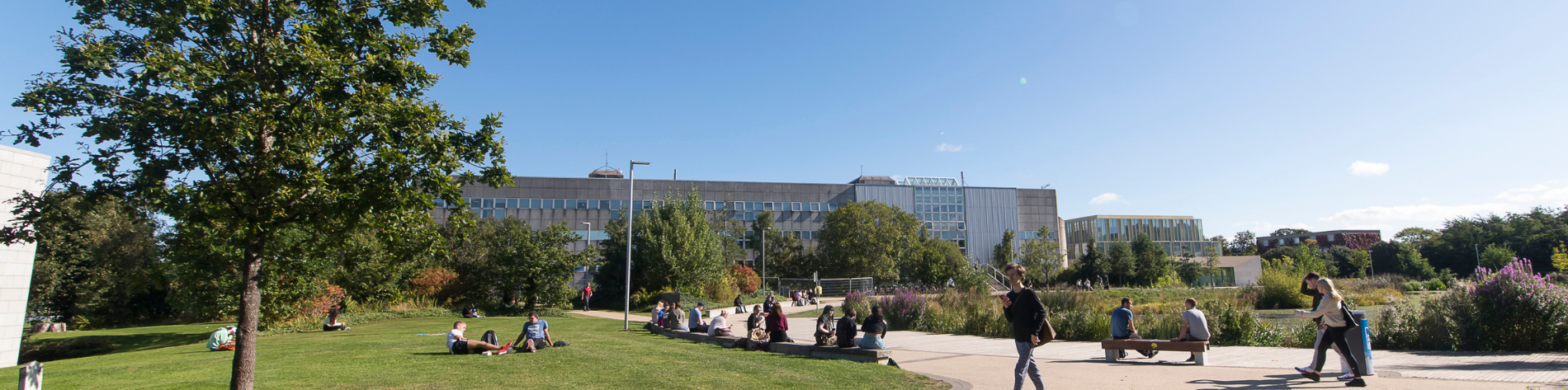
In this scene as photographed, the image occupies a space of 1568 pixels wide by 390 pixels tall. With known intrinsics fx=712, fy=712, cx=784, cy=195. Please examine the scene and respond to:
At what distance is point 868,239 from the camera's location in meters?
54.5

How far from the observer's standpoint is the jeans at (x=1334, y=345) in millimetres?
8048

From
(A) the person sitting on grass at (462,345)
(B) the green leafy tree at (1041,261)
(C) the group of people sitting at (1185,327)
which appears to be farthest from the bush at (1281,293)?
(A) the person sitting on grass at (462,345)

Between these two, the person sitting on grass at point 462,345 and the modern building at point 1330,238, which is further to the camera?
the modern building at point 1330,238

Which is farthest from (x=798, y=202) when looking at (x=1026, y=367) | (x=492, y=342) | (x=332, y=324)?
(x=1026, y=367)

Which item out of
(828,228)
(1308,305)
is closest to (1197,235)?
(828,228)

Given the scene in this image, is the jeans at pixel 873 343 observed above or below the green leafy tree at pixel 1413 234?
below

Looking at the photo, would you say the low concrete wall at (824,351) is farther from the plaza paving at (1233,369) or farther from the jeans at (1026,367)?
the jeans at (1026,367)

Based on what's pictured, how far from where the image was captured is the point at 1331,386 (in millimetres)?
8148

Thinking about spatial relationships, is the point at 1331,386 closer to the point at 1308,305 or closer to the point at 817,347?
the point at 817,347

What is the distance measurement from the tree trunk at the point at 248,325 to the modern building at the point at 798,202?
53.9m

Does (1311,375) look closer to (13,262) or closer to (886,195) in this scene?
(13,262)

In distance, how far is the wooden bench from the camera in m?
10.6

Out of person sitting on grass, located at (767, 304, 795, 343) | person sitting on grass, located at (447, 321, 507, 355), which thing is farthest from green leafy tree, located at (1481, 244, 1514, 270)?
person sitting on grass, located at (447, 321, 507, 355)

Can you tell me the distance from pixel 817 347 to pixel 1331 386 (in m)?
7.10
